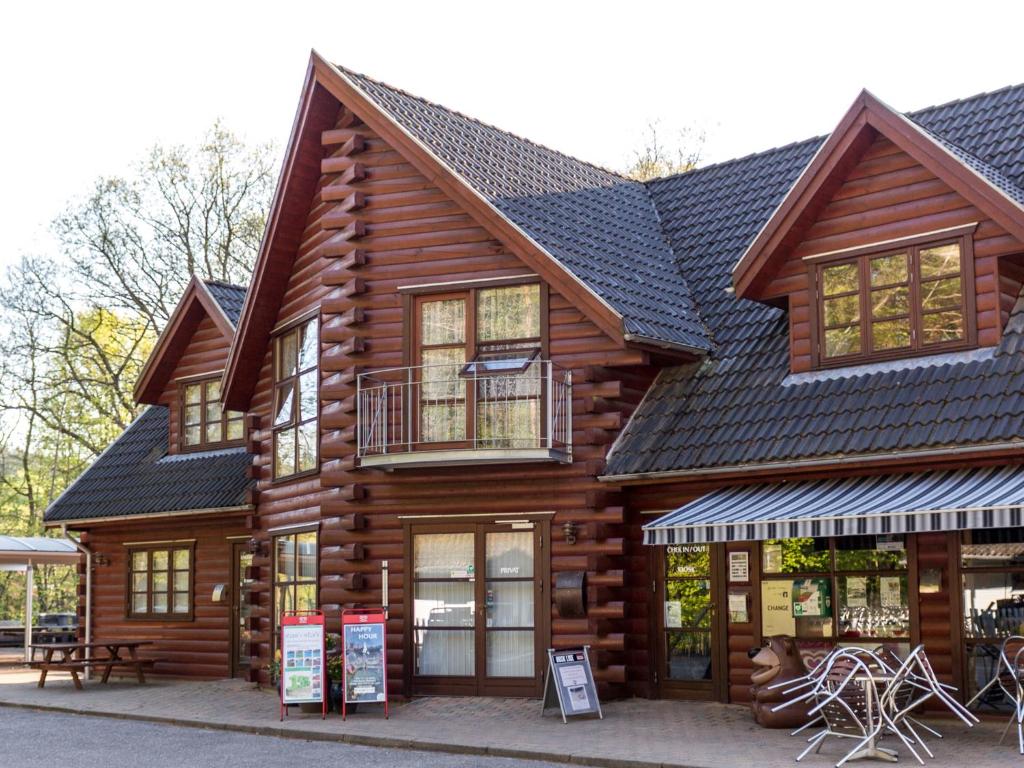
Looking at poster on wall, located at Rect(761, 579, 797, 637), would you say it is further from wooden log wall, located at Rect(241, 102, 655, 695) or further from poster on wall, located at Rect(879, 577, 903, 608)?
wooden log wall, located at Rect(241, 102, 655, 695)

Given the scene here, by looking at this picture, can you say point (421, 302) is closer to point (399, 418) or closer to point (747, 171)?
point (399, 418)

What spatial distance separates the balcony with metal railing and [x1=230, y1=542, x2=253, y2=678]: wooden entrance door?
19.5 ft

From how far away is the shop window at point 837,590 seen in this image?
14938mm

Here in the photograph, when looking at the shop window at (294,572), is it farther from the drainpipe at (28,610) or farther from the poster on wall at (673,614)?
the drainpipe at (28,610)

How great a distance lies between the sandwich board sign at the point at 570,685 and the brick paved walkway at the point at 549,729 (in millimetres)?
179

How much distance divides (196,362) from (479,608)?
945 cm

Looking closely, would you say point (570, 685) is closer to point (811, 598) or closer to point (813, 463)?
point (811, 598)

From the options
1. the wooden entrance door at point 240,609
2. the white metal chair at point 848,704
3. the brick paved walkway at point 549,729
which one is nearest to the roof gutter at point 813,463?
the white metal chair at point 848,704

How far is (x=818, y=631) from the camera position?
15484 millimetres

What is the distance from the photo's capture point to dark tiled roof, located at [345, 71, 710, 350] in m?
17.2

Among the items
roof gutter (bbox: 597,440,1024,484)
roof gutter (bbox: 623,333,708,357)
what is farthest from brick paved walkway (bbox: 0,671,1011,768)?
roof gutter (bbox: 623,333,708,357)

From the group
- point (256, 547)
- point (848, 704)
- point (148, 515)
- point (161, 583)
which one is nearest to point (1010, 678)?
point (848, 704)

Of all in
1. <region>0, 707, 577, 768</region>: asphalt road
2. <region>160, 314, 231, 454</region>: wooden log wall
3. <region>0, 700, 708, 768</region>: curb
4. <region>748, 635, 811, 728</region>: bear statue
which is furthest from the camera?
<region>160, 314, 231, 454</region>: wooden log wall

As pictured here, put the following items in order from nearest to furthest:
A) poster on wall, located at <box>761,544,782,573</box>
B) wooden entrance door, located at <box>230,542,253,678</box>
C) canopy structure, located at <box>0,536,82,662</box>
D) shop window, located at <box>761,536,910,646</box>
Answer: shop window, located at <box>761,536,910,646</box>
poster on wall, located at <box>761,544,782,573</box>
wooden entrance door, located at <box>230,542,253,678</box>
canopy structure, located at <box>0,536,82,662</box>
